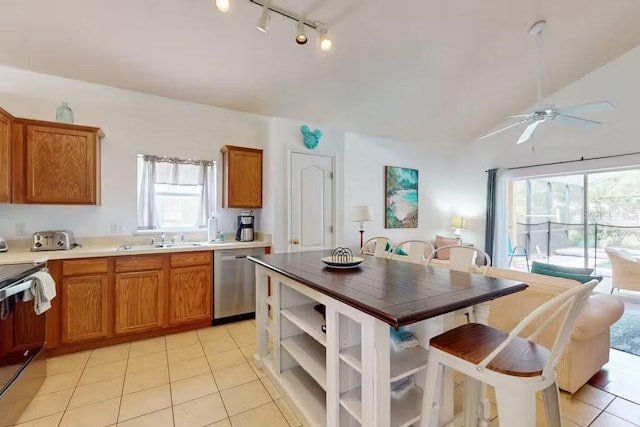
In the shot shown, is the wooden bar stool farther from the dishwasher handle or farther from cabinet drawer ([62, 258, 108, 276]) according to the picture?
cabinet drawer ([62, 258, 108, 276])

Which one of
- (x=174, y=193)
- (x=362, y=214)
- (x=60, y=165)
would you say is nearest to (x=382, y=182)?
(x=362, y=214)

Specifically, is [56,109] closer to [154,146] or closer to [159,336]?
[154,146]

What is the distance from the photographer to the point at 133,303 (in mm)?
2838

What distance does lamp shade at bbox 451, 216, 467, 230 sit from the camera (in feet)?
18.6

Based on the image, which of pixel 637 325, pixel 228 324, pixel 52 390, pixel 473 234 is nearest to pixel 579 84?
pixel 473 234

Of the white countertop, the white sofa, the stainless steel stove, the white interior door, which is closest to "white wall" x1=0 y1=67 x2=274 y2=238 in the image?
the white countertop

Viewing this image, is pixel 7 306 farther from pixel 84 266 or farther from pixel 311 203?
pixel 311 203

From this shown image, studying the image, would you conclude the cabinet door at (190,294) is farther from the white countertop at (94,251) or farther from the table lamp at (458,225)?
the table lamp at (458,225)

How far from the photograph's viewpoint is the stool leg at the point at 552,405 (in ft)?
4.11

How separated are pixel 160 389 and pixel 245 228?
198 cm

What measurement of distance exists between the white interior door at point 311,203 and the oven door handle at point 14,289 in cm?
243

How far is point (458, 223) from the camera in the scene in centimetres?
569

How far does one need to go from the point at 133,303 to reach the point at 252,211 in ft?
5.70

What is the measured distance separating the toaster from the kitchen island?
206 centimetres
